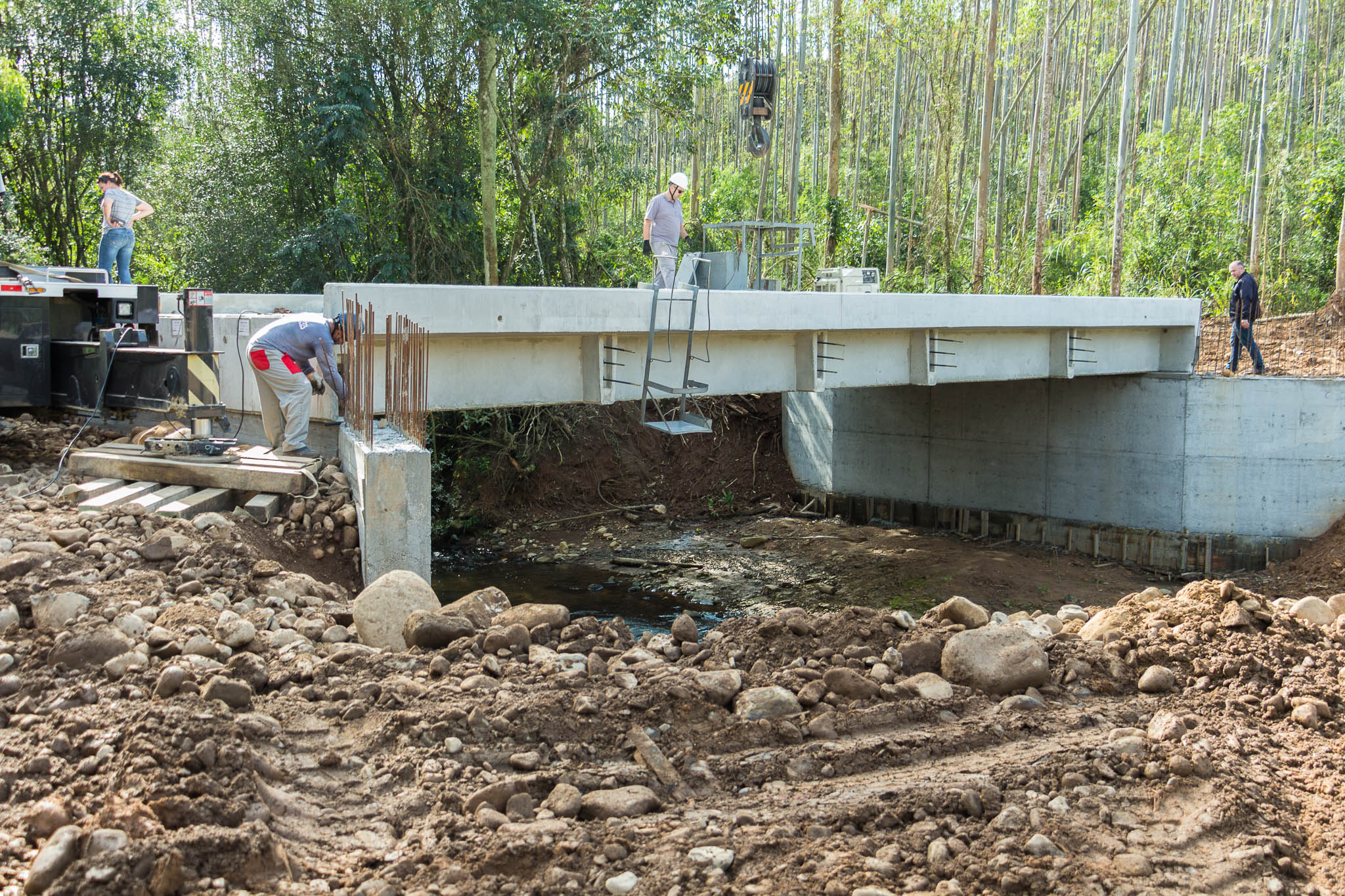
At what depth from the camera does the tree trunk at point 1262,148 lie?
893 inches

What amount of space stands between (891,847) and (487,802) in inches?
63.7

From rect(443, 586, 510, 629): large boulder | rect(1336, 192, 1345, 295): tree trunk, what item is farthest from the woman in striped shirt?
rect(1336, 192, 1345, 295): tree trunk

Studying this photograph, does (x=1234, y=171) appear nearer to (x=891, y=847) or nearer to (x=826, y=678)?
(x=826, y=678)

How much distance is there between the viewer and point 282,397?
30.1 ft

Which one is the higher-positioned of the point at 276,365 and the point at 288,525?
the point at 276,365

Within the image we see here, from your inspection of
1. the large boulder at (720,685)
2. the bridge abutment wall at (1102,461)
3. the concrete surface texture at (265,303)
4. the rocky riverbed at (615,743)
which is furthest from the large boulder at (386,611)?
the bridge abutment wall at (1102,461)

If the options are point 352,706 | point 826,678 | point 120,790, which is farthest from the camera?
point 826,678

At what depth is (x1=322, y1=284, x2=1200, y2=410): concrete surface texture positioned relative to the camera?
31.2 feet

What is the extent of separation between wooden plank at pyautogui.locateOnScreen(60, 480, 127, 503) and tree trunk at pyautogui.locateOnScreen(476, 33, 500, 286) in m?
9.12

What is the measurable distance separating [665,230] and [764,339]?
1721mm

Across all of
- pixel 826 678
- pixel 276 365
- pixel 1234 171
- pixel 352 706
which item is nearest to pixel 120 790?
pixel 352 706

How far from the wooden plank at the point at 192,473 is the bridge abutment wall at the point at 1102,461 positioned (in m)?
12.4

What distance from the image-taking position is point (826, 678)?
5.81m

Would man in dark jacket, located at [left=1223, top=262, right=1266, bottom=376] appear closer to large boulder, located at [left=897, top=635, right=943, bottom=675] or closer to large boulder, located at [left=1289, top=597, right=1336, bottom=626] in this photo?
large boulder, located at [left=1289, top=597, right=1336, bottom=626]
